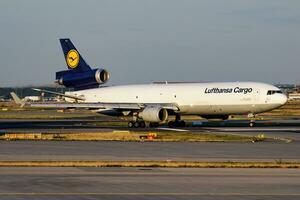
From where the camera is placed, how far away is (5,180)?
19.2 meters

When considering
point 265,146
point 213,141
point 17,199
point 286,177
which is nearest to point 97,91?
point 213,141

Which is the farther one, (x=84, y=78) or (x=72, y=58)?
(x=72, y=58)

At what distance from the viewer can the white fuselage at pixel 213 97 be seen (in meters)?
Answer: 56.2

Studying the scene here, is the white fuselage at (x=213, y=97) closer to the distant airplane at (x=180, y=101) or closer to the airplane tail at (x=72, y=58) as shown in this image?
the distant airplane at (x=180, y=101)

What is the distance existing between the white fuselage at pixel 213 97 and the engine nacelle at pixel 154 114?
3.03 m

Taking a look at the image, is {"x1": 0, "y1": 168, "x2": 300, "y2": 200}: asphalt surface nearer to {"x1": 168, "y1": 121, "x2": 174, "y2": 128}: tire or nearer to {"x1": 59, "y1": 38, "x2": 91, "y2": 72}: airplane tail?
{"x1": 168, "y1": 121, "x2": 174, "y2": 128}: tire

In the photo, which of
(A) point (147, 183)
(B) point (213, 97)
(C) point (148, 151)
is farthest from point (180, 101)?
(A) point (147, 183)

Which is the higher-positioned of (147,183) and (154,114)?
(154,114)

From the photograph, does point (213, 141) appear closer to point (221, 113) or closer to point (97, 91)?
point (221, 113)

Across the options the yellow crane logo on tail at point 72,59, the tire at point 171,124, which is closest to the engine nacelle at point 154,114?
the tire at point 171,124

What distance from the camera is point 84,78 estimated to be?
66375 mm

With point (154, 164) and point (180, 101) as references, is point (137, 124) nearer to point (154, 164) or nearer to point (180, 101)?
point (180, 101)

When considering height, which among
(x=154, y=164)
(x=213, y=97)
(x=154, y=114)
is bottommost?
(x=154, y=164)

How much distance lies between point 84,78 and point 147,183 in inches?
1896
